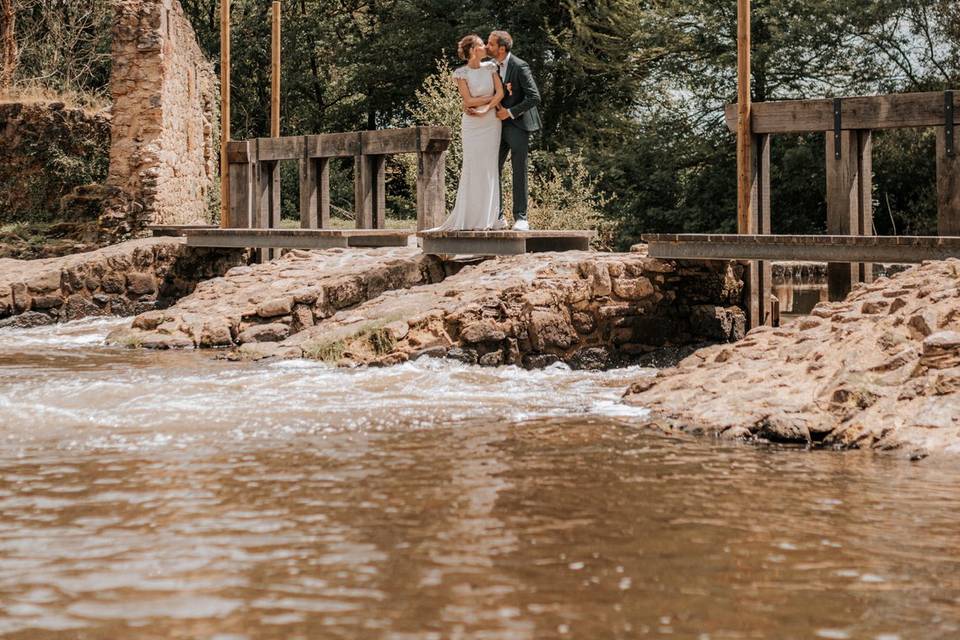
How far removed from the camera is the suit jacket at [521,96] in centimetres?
1221

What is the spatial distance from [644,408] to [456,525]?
3276mm

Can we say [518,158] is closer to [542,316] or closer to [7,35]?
[542,316]

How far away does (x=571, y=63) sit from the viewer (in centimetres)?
2778

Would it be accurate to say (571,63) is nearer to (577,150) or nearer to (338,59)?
(577,150)

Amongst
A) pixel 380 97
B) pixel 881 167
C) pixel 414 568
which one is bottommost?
pixel 414 568

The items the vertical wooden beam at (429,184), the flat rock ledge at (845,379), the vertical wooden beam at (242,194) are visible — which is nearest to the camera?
the flat rock ledge at (845,379)

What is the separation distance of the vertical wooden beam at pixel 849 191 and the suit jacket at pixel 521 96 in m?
2.90

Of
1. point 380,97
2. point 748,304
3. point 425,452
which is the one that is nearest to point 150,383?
point 425,452

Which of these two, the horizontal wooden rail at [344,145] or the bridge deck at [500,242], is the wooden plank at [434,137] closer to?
the horizontal wooden rail at [344,145]

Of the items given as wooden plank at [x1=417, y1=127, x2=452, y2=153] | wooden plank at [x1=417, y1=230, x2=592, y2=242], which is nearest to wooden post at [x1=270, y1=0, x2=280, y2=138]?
wooden plank at [x1=417, y1=127, x2=452, y2=153]

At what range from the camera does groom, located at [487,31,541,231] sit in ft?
40.0

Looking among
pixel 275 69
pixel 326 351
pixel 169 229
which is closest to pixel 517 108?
pixel 326 351

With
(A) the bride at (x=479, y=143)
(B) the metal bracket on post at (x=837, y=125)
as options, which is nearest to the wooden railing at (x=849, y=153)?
(B) the metal bracket on post at (x=837, y=125)

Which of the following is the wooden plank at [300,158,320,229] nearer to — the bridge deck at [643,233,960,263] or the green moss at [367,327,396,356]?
the green moss at [367,327,396,356]
